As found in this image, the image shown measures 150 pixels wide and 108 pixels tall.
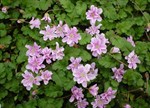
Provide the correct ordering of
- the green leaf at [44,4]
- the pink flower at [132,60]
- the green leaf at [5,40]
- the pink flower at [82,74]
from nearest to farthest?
the pink flower at [82,74] → the pink flower at [132,60] → the green leaf at [5,40] → the green leaf at [44,4]

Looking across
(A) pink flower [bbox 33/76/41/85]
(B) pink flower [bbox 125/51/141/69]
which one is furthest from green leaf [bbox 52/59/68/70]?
(B) pink flower [bbox 125/51/141/69]

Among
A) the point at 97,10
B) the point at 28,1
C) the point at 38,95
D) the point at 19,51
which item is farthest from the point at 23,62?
the point at 97,10

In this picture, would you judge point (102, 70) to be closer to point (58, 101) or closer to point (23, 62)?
point (58, 101)

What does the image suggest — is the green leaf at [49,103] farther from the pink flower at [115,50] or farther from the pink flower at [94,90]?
the pink flower at [115,50]

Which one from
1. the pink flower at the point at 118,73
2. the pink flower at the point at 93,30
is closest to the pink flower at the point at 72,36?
the pink flower at the point at 93,30

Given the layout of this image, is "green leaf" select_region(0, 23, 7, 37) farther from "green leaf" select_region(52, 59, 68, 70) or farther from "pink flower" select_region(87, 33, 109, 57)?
"pink flower" select_region(87, 33, 109, 57)

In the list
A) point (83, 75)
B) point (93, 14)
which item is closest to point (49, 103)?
point (83, 75)
